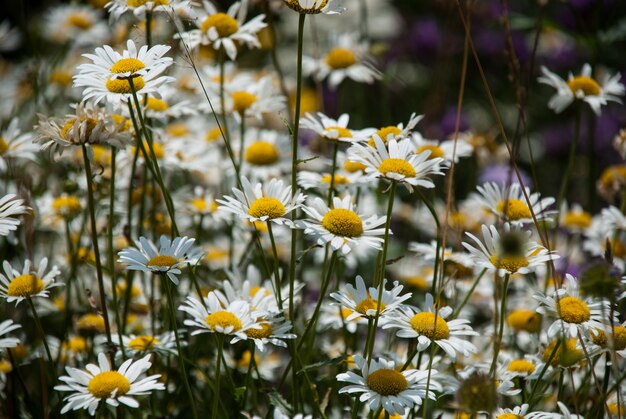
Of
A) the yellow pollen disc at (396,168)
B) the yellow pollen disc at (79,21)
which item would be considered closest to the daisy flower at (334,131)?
the yellow pollen disc at (396,168)

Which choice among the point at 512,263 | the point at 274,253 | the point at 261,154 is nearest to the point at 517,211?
the point at 512,263

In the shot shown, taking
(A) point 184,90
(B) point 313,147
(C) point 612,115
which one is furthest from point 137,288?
(C) point 612,115

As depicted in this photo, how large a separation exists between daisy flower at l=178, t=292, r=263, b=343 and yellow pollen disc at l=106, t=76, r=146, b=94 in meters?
0.31

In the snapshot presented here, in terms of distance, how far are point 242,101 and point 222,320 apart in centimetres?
67

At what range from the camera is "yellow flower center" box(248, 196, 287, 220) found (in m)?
1.03

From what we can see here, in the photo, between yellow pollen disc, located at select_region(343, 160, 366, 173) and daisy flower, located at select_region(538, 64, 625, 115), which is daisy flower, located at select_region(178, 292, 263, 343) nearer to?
yellow pollen disc, located at select_region(343, 160, 366, 173)

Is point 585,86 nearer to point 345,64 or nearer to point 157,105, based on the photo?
point 345,64

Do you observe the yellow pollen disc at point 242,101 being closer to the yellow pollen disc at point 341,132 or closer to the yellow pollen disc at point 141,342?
the yellow pollen disc at point 341,132

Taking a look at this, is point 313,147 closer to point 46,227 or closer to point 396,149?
point 46,227

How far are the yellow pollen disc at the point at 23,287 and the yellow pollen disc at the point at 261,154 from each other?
67 cm

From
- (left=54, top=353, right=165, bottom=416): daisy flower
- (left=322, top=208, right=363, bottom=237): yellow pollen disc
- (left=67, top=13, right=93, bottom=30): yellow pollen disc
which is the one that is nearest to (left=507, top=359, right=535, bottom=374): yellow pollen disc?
(left=322, top=208, right=363, bottom=237): yellow pollen disc

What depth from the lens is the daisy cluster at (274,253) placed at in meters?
1.00

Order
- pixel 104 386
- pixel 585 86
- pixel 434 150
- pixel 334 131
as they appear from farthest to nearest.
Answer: pixel 585 86 < pixel 434 150 < pixel 334 131 < pixel 104 386

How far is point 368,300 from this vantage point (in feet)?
3.37
